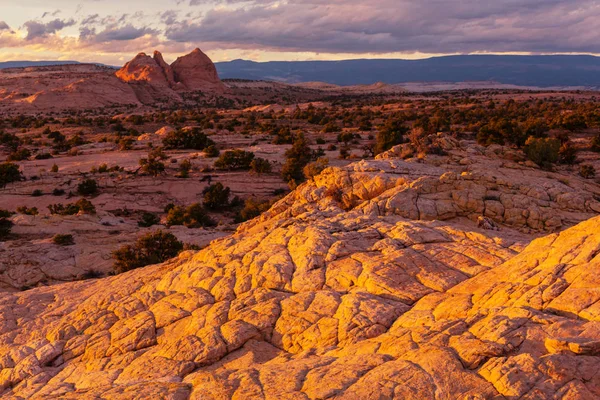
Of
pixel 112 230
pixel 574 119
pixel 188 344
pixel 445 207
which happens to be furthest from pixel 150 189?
pixel 574 119

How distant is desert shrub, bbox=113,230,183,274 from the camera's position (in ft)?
68.7

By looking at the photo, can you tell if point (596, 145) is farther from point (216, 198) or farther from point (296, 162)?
point (216, 198)

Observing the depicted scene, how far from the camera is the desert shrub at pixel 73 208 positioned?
103 ft

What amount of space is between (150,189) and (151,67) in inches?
3599

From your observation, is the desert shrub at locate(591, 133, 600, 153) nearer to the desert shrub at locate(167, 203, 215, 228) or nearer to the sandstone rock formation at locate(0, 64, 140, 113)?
the desert shrub at locate(167, 203, 215, 228)

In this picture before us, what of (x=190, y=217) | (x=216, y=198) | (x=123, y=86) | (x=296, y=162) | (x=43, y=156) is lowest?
(x=190, y=217)

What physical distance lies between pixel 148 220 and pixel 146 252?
28.6 ft

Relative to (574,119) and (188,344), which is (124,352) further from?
(574,119)

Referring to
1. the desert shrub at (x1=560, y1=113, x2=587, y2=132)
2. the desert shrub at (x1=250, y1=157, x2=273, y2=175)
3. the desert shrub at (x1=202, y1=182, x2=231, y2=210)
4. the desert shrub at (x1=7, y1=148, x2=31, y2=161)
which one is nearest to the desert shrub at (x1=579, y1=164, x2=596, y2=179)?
the desert shrub at (x1=560, y1=113, x2=587, y2=132)

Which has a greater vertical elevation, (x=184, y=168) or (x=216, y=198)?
(x=184, y=168)

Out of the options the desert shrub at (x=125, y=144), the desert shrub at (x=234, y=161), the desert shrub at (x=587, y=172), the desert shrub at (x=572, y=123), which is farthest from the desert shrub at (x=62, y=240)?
the desert shrub at (x=572, y=123)

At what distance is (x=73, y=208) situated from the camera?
106 ft

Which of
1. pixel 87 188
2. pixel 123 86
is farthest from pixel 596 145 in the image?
pixel 123 86

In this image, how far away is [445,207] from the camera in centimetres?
1652
